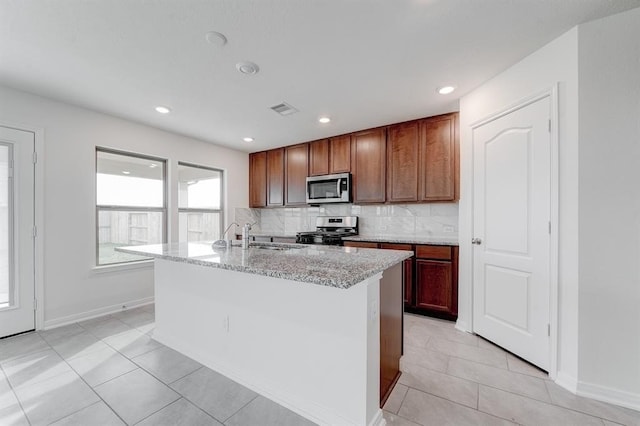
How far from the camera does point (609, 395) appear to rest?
1.68 m

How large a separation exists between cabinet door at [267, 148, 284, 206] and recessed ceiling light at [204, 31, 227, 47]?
112 inches

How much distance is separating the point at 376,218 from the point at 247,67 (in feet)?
8.73

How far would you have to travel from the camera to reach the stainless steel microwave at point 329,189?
3.95 meters

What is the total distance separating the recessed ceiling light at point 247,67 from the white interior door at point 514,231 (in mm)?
2160

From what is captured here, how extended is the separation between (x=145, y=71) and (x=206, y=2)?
110 cm

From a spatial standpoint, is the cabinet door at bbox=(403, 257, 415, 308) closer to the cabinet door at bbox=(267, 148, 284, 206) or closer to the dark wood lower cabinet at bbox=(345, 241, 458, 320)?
the dark wood lower cabinet at bbox=(345, 241, 458, 320)

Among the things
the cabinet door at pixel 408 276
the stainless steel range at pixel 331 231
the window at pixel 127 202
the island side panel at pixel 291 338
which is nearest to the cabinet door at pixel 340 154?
the stainless steel range at pixel 331 231

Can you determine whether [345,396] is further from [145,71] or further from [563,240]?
[145,71]

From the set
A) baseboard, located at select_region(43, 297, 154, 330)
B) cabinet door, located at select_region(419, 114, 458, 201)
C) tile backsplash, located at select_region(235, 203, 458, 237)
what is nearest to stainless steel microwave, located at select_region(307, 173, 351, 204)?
tile backsplash, located at select_region(235, 203, 458, 237)

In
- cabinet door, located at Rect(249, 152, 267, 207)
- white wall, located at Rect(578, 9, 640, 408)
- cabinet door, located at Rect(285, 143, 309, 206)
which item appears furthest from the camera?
cabinet door, located at Rect(249, 152, 267, 207)

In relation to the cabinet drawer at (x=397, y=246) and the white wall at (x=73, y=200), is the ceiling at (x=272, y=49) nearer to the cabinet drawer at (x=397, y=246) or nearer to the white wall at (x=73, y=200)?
the white wall at (x=73, y=200)

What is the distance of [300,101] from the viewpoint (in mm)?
2922

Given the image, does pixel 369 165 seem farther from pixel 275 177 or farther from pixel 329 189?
pixel 275 177

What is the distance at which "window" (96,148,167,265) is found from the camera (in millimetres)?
3324
